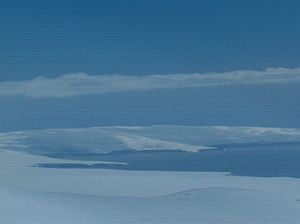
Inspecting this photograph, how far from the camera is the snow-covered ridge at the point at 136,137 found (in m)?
5.17

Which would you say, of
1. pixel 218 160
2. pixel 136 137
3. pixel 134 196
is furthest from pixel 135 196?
pixel 218 160

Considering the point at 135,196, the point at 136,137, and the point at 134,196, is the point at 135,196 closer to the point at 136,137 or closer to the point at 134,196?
the point at 134,196

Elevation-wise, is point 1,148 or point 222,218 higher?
point 1,148

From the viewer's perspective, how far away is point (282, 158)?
5.17m

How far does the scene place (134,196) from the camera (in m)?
5.20

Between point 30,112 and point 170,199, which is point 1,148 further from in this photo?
point 170,199

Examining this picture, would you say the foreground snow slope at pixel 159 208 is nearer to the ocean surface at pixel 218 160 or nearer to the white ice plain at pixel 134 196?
the white ice plain at pixel 134 196

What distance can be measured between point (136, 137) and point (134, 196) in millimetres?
260

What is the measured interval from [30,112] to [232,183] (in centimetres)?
94

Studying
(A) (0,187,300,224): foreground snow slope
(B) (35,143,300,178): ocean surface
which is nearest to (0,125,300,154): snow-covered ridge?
(B) (35,143,300,178): ocean surface

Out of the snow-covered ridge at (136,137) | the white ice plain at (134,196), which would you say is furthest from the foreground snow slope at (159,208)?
the snow-covered ridge at (136,137)

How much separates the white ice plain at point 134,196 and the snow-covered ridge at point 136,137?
53 mm

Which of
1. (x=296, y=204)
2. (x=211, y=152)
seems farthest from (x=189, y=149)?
(x=296, y=204)

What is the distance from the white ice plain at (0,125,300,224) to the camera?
5.16 meters
